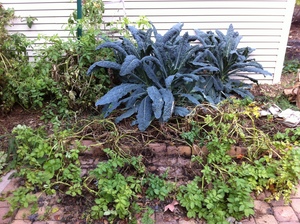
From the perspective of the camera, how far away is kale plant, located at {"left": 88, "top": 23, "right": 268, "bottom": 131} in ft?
8.21

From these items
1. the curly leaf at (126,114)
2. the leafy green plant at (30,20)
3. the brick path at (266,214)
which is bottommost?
the brick path at (266,214)

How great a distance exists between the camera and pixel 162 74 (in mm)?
2713

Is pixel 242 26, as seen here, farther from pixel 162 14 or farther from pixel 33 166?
pixel 33 166

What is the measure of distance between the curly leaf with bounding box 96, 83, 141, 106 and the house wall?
3.80 ft

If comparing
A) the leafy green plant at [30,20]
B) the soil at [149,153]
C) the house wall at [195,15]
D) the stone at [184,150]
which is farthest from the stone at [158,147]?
the leafy green plant at [30,20]

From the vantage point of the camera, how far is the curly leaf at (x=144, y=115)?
8.16 ft

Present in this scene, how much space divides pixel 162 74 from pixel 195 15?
1166 millimetres

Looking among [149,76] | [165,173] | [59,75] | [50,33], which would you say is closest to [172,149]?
[165,173]

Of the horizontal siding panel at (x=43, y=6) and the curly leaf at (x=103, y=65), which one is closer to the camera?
the curly leaf at (x=103, y=65)

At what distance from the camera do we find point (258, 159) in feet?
7.73

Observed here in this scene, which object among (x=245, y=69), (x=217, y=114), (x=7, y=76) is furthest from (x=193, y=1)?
(x=7, y=76)

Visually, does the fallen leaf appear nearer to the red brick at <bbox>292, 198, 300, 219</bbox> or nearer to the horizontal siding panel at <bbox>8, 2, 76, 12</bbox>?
the red brick at <bbox>292, 198, 300, 219</bbox>

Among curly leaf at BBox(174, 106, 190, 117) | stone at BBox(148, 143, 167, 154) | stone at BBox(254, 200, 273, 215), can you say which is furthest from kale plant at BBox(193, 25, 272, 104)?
stone at BBox(254, 200, 273, 215)

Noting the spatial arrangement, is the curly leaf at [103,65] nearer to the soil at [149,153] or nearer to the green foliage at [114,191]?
the soil at [149,153]
